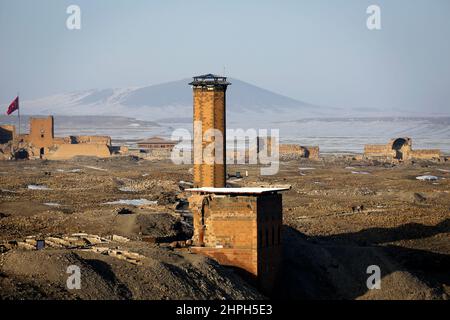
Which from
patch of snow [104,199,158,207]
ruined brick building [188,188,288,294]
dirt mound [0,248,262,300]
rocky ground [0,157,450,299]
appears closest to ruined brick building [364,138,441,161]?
rocky ground [0,157,450,299]

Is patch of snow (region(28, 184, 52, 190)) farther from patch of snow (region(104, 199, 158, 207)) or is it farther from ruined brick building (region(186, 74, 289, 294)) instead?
ruined brick building (region(186, 74, 289, 294))

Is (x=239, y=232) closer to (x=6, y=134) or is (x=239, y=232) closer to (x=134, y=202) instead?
(x=134, y=202)

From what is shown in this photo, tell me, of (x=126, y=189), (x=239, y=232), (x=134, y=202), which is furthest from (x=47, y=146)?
(x=239, y=232)

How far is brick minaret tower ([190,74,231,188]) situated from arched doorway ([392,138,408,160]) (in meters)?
64.5

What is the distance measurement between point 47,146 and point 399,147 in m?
33.0

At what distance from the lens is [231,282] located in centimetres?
2700

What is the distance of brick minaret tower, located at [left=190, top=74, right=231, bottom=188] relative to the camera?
36719 millimetres

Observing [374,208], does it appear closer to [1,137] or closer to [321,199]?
[321,199]

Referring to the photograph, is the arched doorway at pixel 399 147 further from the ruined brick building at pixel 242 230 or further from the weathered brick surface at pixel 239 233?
the weathered brick surface at pixel 239 233

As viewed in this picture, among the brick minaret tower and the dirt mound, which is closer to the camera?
the dirt mound

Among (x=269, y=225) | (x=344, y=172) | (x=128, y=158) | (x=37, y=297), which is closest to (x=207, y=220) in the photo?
(x=269, y=225)

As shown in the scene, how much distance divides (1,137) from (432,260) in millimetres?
71775

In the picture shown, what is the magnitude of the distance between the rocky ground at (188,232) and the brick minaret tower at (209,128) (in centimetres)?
226

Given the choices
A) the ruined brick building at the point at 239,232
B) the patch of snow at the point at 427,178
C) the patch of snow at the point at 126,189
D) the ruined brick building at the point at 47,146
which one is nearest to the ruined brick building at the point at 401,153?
the patch of snow at the point at 427,178
